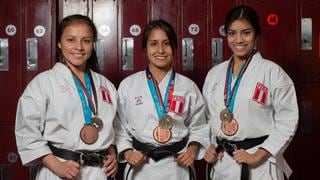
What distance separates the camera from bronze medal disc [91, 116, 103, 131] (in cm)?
240

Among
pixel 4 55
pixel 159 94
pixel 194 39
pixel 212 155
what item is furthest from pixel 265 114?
pixel 4 55

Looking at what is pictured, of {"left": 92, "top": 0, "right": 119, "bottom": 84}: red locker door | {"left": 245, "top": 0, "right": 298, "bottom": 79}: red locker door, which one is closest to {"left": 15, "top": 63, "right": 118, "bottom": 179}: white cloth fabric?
{"left": 92, "top": 0, "right": 119, "bottom": 84}: red locker door

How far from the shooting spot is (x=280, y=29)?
379cm

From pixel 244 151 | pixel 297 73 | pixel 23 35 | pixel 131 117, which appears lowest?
pixel 244 151

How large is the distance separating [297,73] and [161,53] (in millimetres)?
1656

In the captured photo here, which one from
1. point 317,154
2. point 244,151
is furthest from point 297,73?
point 244,151

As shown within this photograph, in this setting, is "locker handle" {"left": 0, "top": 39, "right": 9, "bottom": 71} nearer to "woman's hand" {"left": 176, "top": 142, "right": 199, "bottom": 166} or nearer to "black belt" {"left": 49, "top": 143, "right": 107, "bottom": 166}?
"black belt" {"left": 49, "top": 143, "right": 107, "bottom": 166}

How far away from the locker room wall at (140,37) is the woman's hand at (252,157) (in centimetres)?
137

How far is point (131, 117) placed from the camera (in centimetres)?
271

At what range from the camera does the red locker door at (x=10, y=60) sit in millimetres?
3764

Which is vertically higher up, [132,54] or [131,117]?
[132,54]

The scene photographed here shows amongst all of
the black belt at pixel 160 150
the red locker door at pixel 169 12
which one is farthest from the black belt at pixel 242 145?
the red locker door at pixel 169 12

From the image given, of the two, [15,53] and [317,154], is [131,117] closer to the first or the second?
[15,53]

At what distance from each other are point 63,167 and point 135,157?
48cm
